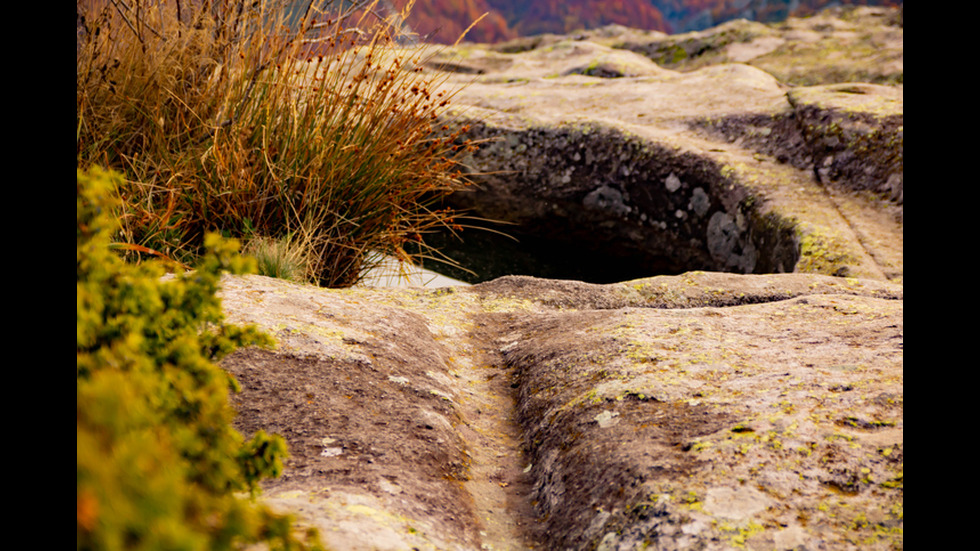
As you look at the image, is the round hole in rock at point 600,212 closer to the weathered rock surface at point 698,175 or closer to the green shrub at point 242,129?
the weathered rock surface at point 698,175

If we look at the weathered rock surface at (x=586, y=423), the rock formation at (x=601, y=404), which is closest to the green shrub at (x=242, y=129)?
the rock formation at (x=601, y=404)

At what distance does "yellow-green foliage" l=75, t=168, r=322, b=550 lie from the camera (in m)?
0.37

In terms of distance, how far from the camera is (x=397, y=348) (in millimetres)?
1668

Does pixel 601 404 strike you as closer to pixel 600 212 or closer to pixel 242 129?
pixel 242 129

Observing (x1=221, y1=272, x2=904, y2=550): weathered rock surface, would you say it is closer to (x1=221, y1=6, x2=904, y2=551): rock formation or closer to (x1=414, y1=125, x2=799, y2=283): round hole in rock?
(x1=221, y1=6, x2=904, y2=551): rock formation

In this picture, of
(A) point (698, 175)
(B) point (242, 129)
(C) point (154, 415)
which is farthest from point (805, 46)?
(C) point (154, 415)

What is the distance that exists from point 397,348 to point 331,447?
526 mm

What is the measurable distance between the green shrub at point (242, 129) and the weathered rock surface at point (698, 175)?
0.95 m

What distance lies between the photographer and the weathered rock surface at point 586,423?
3.13 ft

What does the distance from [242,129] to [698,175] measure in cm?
271

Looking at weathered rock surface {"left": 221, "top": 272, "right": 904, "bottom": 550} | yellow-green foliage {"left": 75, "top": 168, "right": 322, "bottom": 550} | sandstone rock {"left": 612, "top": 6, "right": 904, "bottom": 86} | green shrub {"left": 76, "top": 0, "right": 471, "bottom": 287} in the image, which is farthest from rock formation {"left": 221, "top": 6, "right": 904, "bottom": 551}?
sandstone rock {"left": 612, "top": 6, "right": 904, "bottom": 86}

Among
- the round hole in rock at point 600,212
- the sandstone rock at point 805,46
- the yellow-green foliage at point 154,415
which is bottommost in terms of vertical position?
the round hole in rock at point 600,212

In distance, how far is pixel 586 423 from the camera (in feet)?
4.25
